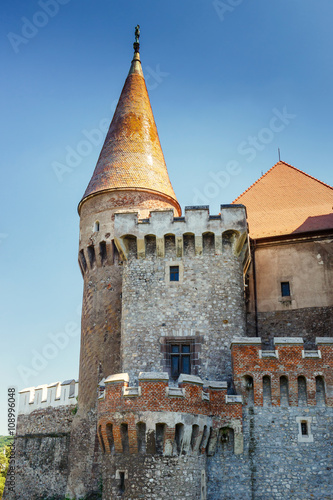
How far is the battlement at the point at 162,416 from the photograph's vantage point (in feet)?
53.2

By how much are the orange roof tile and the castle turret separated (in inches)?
144

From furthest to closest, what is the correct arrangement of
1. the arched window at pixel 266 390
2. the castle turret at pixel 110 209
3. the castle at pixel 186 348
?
1. the castle turret at pixel 110 209
2. the arched window at pixel 266 390
3. the castle at pixel 186 348

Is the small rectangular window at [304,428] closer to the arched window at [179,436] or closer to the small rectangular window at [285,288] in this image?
the arched window at [179,436]

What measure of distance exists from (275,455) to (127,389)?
469 centimetres

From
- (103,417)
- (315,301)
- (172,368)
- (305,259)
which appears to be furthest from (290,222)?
(103,417)

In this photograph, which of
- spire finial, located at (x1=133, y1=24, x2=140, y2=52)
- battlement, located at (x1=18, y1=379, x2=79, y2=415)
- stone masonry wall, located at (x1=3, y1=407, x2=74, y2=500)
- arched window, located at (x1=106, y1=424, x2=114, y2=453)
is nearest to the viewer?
arched window, located at (x1=106, y1=424, x2=114, y2=453)

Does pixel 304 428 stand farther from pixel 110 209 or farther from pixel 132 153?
pixel 132 153

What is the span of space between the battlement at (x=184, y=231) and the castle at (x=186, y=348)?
0.16ft

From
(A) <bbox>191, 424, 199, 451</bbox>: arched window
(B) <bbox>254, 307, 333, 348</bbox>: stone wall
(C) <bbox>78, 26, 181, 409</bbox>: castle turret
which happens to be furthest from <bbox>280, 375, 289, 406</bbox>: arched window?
(C) <bbox>78, 26, 181, 409</bbox>: castle turret

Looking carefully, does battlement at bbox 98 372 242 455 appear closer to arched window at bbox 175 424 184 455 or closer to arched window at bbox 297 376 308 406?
arched window at bbox 175 424 184 455

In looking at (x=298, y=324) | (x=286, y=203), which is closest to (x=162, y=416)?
(x=298, y=324)

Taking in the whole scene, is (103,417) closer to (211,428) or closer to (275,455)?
(211,428)

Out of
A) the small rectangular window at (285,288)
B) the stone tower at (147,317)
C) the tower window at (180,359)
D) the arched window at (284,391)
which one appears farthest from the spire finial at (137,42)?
the arched window at (284,391)

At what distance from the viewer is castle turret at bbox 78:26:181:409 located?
22.7 meters
